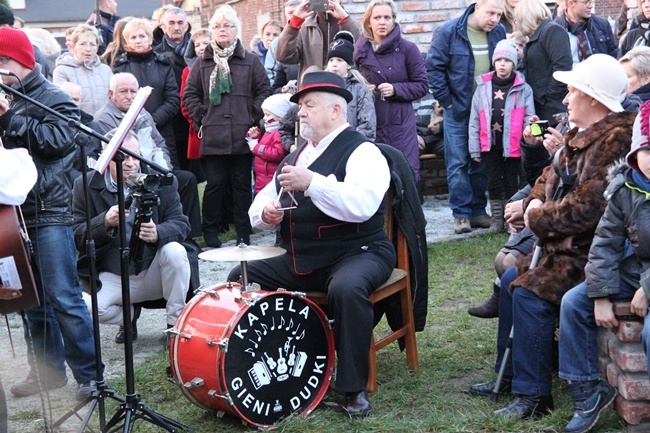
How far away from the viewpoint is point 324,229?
5.17 meters

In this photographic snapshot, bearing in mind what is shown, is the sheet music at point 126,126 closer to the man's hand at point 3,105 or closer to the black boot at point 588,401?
the man's hand at point 3,105

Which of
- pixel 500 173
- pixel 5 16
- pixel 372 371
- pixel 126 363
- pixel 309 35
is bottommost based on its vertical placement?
pixel 372 371

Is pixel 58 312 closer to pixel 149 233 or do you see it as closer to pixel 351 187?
pixel 149 233

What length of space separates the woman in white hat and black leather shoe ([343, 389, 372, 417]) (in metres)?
0.69

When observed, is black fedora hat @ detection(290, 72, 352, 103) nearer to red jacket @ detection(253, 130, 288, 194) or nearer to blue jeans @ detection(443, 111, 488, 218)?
red jacket @ detection(253, 130, 288, 194)

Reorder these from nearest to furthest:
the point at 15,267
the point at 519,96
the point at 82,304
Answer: the point at 15,267
the point at 82,304
the point at 519,96

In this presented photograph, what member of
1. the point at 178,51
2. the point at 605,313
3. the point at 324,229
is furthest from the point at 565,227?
the point at 178,51

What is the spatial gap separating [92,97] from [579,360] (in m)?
5.85

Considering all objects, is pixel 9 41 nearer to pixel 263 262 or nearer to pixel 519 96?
pixel 263 262

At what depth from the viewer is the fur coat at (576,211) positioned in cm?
455

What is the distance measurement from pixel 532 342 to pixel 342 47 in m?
3.75

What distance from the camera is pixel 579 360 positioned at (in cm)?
452

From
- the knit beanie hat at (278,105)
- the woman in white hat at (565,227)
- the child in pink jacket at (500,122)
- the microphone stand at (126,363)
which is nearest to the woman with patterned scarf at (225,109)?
the knit beanie hat at (278,105)

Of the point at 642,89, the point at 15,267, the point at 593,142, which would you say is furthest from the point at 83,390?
the point at 642,89
